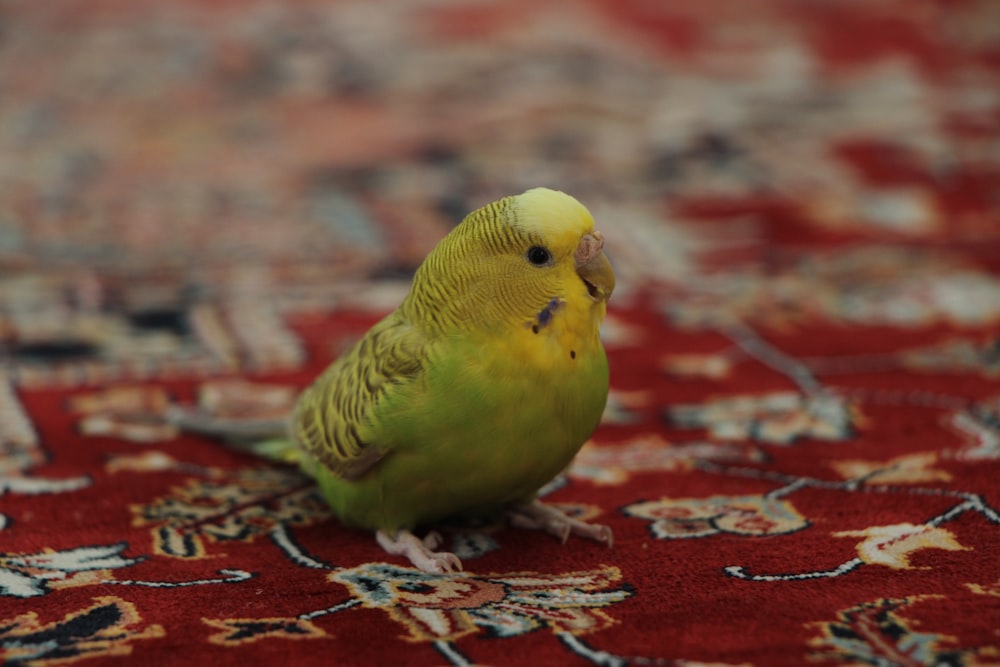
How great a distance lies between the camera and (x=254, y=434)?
161cm

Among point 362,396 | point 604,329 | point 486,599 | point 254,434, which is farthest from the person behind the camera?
point 604,329

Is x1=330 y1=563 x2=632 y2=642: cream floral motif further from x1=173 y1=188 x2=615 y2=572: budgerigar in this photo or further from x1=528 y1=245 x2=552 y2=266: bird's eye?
x1=528 y1=245 x2=552 y2=266: bird's eye

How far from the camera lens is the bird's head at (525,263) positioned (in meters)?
1.17

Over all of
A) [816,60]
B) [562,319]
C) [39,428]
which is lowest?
[39,428]

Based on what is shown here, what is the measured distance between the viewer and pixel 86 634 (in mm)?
1063

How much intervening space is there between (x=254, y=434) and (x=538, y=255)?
0.61 m

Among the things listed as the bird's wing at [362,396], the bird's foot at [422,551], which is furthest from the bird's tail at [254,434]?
the bird's foot at [422,551]

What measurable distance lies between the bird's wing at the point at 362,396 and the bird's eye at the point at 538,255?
0.14m

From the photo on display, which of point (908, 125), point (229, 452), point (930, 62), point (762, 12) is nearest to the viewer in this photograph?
point (229, 452)

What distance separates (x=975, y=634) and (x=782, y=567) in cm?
23

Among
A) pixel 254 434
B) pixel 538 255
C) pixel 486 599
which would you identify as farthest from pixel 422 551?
pixel 254 434

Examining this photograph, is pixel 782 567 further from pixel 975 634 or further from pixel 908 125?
pixel 908 125

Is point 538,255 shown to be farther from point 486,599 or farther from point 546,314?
point 486,599

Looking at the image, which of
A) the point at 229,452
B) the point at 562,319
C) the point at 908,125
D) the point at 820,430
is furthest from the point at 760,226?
the point at 562,319
